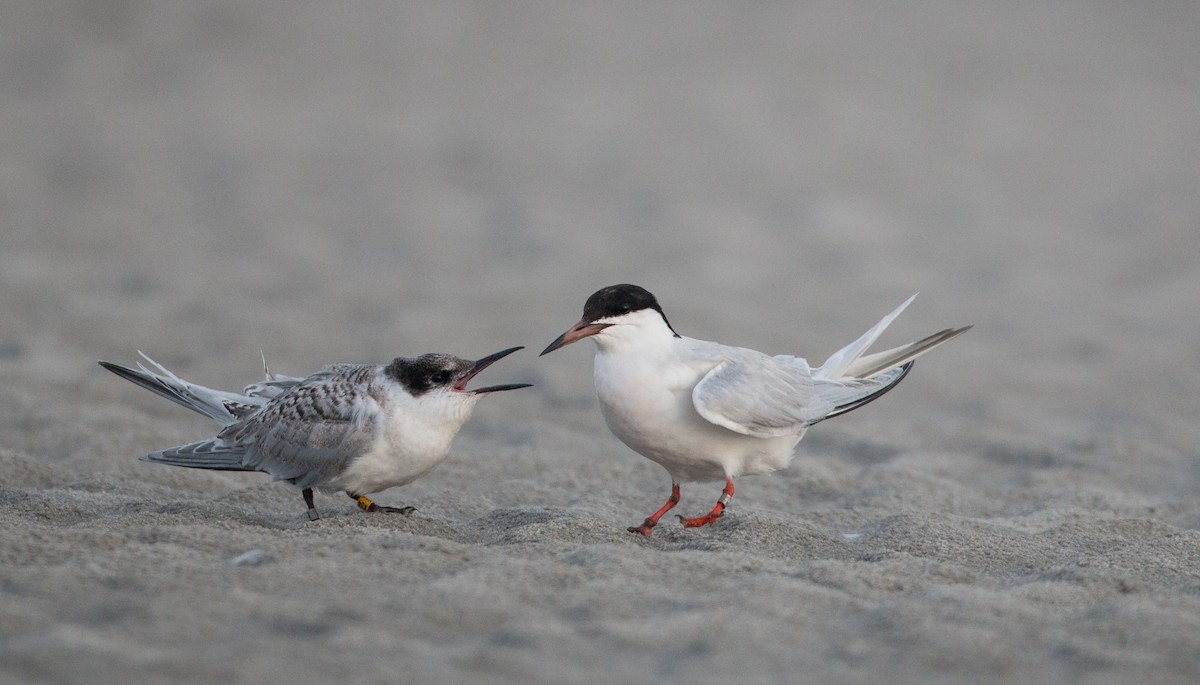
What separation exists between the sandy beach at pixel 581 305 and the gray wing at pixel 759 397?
0.31m

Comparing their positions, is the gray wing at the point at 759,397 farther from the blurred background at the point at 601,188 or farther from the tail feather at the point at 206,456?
the blurred background at the point at 601,188

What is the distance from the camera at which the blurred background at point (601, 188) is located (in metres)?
7.04

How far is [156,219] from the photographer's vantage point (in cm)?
924

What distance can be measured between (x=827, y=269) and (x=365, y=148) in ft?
14.7

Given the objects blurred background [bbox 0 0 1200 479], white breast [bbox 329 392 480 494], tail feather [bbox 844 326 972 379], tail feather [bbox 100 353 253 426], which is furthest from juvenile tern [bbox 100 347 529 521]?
blurred background [bbox 0 0 1200 479]

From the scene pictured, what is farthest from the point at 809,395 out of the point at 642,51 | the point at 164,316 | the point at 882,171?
the point at 642,51

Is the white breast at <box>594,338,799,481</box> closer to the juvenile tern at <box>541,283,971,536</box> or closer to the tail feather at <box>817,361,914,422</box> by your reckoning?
the juvenile tern at <box>541,283,971,536</box>

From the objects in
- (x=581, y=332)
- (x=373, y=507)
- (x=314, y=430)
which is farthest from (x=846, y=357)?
(x=314, y=430)

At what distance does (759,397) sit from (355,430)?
47.8 inches

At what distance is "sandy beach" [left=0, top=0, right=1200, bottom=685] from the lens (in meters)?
2.79

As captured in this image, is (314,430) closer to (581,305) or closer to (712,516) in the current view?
(712,516)

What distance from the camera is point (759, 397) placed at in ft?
12.9

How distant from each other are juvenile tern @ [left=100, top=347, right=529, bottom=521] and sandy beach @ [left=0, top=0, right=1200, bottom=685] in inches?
6.1

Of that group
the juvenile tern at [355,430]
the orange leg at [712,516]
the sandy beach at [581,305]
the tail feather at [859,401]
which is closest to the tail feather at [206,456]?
the juvenile tern at [355,430]
